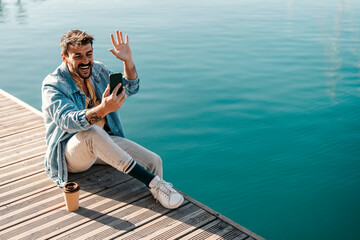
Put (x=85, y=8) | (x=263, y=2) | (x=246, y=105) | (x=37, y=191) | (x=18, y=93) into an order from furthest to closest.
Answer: (x=263, y=2), (x=85, y=8), (x=18, y=93), (x=246, y=105), (x=37, y=191)

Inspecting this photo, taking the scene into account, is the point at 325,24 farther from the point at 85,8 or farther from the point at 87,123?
the point at 87,123

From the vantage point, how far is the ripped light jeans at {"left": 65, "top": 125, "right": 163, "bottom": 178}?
3.10m

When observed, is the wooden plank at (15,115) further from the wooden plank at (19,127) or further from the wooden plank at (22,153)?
the wooden plank at (22,153)

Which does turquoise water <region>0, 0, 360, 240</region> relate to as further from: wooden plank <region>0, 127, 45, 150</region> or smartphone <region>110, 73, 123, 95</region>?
smartphone <region>110, 73, 123, 95</region>

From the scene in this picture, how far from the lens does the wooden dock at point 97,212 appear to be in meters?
2.91

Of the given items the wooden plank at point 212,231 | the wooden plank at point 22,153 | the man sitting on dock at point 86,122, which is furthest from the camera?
the wooden plank at point 22,153

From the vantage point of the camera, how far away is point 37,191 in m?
3.43

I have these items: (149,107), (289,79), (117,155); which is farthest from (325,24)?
(117,155)

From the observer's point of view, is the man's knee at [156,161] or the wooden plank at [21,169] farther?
the wooden plank at [21,169]

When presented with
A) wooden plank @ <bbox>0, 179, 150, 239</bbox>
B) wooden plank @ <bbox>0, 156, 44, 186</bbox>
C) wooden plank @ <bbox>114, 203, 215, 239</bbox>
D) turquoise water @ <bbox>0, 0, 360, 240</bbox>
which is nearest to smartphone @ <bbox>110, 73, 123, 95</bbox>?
wooden plank @ <bbox>0, 179, 150, 239</bbox>

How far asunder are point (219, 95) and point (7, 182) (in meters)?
4.57

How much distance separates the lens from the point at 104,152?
311 cm

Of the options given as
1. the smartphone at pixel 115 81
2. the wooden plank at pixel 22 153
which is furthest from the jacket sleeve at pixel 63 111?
the wooden plank at pixel 22 153

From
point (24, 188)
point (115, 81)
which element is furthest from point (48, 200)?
point (115, 81)
